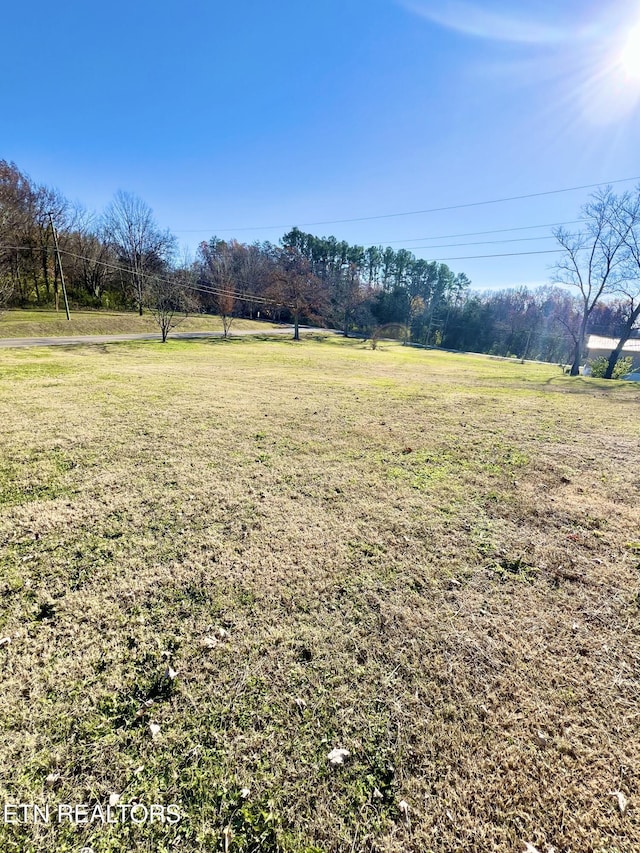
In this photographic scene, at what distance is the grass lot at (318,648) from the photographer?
4.59 feet

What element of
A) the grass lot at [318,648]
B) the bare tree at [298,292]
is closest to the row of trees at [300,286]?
the bare tree at [298,292]

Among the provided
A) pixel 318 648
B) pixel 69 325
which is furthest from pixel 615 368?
→ pixel 69 325

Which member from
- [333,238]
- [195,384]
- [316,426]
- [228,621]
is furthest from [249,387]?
[333,238]

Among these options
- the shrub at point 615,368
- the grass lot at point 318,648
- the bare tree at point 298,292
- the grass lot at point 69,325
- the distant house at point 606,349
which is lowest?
the grass lot at point 318,648

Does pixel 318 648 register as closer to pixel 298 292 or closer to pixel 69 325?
pixel 69 325

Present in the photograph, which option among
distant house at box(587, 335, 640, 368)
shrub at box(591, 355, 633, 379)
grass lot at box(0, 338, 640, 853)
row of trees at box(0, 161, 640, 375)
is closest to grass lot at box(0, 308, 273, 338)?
row of trees at box(0, 161, 640, 375)

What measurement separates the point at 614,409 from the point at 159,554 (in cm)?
1169

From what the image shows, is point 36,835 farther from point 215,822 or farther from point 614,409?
point 614,409

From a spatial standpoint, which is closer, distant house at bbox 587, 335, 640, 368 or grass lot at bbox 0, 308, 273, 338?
grass lot at bbox 0, 308, 273, 338

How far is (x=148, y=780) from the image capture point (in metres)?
1.45

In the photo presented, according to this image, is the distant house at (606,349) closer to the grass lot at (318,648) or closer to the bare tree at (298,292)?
the bare tree at (298,292)

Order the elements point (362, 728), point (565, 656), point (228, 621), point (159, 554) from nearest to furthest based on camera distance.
→ point (362, 728), point (565, 656), point (228, 621), point (159, 554)

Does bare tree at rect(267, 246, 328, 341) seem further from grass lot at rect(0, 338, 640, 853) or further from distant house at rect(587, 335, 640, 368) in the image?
distant house at rect(587, 335, 640, 368)

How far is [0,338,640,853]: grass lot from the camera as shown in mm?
1400
